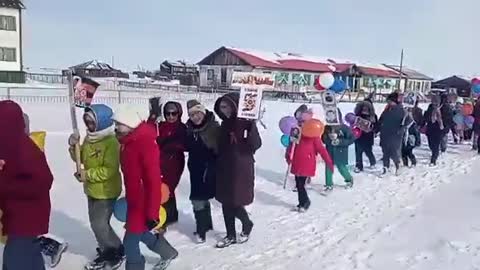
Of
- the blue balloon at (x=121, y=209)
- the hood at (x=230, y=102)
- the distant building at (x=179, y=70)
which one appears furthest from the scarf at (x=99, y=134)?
the distant building at (x=179, y=70)

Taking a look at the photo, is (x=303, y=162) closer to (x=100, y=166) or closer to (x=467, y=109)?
(x=100, y=166)

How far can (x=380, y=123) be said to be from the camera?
11516 mm

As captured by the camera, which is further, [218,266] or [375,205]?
[375,205]

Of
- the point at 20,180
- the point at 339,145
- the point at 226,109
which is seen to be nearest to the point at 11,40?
the point at 339,145

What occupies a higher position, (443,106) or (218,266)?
(443,106)

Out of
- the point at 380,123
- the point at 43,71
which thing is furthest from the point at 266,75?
the point at 43,71

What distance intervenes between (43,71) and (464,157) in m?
41.8

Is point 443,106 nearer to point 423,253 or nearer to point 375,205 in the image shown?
point 375,205

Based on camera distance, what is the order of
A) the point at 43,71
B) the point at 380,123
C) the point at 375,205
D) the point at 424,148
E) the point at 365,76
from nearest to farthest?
the point at 375,205 → the point at 380,123 → the point at 424,148 → the point at 43,71 → the point at 365,76

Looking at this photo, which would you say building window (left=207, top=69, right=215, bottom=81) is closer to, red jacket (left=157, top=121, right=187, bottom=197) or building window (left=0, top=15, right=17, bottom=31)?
building window (left=0, top=15, right=17, bottom=31)

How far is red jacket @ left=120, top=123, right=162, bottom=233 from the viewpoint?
4570mm

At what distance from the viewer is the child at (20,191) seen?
3781 millimetres

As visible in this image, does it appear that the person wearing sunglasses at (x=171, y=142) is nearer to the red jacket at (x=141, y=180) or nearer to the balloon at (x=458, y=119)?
the red jacket at (x=141, y=180)

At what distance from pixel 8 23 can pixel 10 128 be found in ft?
143
